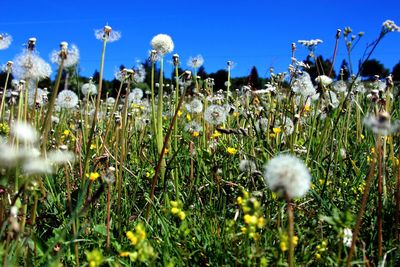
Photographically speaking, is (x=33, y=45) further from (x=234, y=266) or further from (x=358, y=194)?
(x=358, y=194)

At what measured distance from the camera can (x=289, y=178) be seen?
1.06m

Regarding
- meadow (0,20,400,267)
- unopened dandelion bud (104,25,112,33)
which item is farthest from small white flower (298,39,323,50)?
unopened dandelion bud (104,25,112,33)

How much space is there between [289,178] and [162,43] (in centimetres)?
131

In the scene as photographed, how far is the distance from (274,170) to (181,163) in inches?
57.5

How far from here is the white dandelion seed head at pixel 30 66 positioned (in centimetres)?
150

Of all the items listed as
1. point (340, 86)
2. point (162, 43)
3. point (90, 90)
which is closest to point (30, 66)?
point (162, 43)

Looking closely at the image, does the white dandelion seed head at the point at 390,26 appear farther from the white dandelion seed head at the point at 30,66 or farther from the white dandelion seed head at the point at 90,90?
the white dandelion seed head at the point at 90,90

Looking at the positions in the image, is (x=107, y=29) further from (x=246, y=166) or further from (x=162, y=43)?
(x=246, y=166)

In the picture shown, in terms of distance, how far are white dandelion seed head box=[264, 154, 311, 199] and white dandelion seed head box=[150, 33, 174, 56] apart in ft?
4.04

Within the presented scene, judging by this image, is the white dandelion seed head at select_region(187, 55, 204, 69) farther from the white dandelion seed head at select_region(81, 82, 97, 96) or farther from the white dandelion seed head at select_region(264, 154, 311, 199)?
the white dandelion seed head at select_region(264, 154, 311, 199)

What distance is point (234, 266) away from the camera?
4.73ft

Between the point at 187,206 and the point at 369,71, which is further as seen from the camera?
the point at 369,71

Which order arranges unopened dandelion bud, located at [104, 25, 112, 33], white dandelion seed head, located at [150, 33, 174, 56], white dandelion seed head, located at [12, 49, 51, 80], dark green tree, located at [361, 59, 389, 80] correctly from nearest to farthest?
white dandelion seed head, located at [12, 49, 51, 80] → unopened dandelion bud, located at [104, 25, 112, 33] → white dandelion seed head, located at [150, 33, 174, 56] → dark green tree, located at [361, 59, 389, 80]

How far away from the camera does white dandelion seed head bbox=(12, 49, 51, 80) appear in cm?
150
